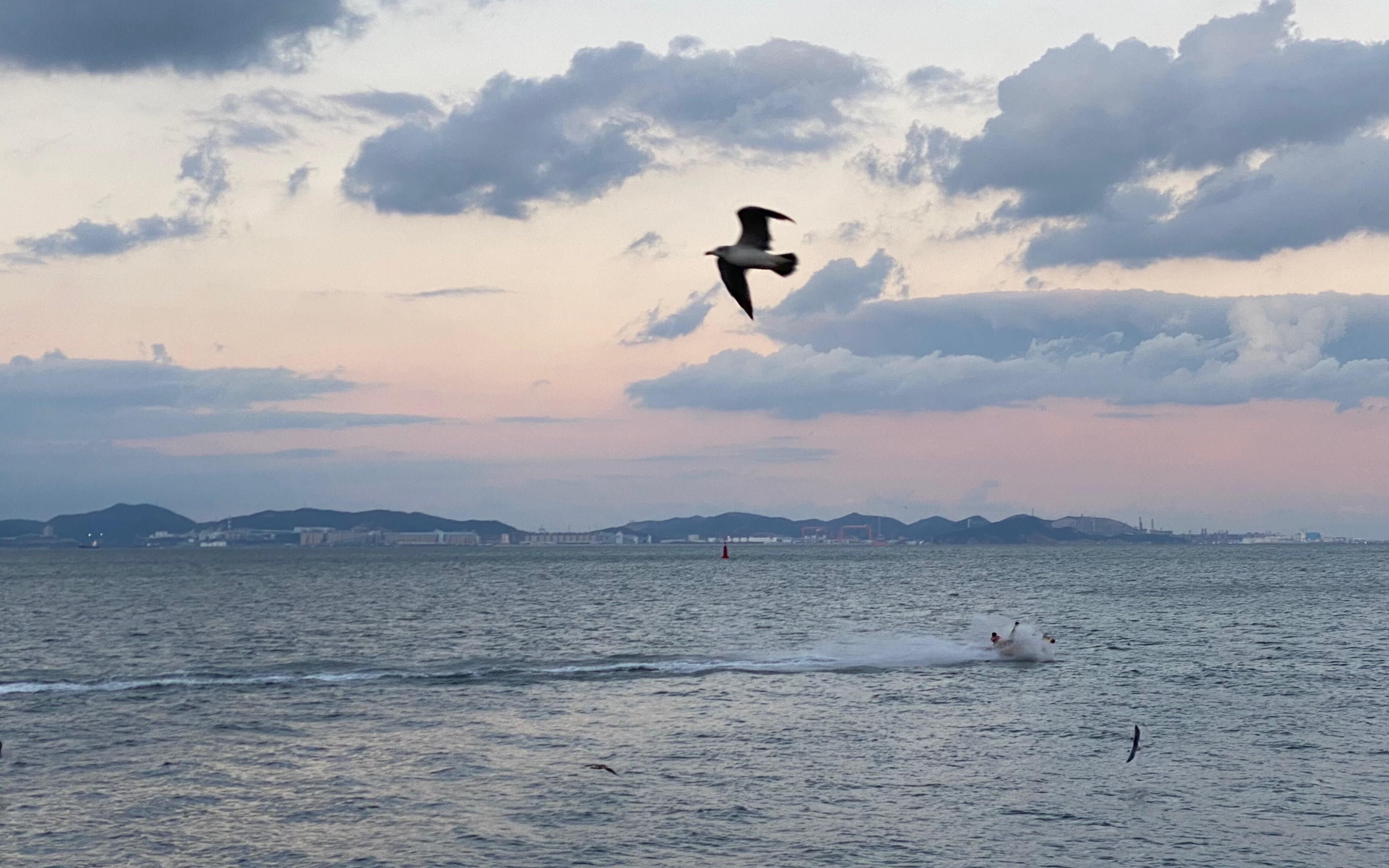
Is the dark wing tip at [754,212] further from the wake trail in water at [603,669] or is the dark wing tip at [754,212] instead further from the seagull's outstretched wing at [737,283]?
the wake trail in water at [603,669]

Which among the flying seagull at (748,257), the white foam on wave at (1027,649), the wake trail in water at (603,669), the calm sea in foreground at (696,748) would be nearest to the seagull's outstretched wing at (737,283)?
the flying seagull at (748,257)

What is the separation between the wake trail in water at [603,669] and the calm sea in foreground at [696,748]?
1.14 feet

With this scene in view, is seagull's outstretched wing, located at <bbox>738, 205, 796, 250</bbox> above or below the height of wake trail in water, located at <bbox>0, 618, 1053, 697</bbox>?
above

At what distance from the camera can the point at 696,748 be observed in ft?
132

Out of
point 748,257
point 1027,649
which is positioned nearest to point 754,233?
point 748,257

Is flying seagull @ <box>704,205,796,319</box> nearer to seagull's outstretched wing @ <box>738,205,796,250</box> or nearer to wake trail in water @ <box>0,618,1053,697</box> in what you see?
seagull's outstretched wing @ <box>738,205,796,250</box>

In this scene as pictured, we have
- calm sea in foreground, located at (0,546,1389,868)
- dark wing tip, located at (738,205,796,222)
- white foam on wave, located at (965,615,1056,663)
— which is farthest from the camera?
white foam on wave, located at (965,615,1056,663)

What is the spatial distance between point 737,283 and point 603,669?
50027 mm

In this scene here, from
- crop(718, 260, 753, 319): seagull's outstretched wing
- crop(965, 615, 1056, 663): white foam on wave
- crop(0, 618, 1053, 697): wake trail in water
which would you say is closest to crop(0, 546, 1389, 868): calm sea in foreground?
crop(0, 618, 1053, 697): wake trail in water

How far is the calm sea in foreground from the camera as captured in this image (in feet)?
97.3

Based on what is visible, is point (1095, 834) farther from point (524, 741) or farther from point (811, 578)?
point (811, 578)

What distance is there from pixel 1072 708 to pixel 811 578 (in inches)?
5318

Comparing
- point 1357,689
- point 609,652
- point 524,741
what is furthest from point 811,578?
point 524,741

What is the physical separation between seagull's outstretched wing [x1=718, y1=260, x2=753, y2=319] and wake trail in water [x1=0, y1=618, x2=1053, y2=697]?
45.5 m
